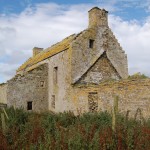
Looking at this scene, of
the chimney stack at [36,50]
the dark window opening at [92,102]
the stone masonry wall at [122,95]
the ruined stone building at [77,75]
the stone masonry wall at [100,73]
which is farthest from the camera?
the chimney stack at [36,50]

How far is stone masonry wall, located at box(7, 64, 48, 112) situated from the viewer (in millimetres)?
23453

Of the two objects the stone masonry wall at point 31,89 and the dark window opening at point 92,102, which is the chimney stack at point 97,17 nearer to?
the stone masonry wall at point 31,89

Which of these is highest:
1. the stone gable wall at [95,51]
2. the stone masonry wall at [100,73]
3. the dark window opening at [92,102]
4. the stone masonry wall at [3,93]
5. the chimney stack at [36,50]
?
the chimney stack at [36,50]

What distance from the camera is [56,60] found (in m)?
23.2

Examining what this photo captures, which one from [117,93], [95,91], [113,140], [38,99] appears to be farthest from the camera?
[38,99]

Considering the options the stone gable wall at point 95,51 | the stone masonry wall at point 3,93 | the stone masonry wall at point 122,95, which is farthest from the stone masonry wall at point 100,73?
the stone masonry wall at point 3,93

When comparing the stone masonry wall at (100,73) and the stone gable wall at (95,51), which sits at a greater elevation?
the stone gable wall at (95,51)

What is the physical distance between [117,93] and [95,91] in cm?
235

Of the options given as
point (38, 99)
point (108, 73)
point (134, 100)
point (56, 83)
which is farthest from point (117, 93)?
point (38, 99)

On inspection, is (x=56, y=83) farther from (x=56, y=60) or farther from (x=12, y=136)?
(x=12, y=136)

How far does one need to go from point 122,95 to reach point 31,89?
1145cm

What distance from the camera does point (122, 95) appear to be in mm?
15422

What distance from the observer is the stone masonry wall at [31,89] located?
76.9 ft

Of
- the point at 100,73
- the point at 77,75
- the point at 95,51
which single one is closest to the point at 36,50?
the point at 95,51
